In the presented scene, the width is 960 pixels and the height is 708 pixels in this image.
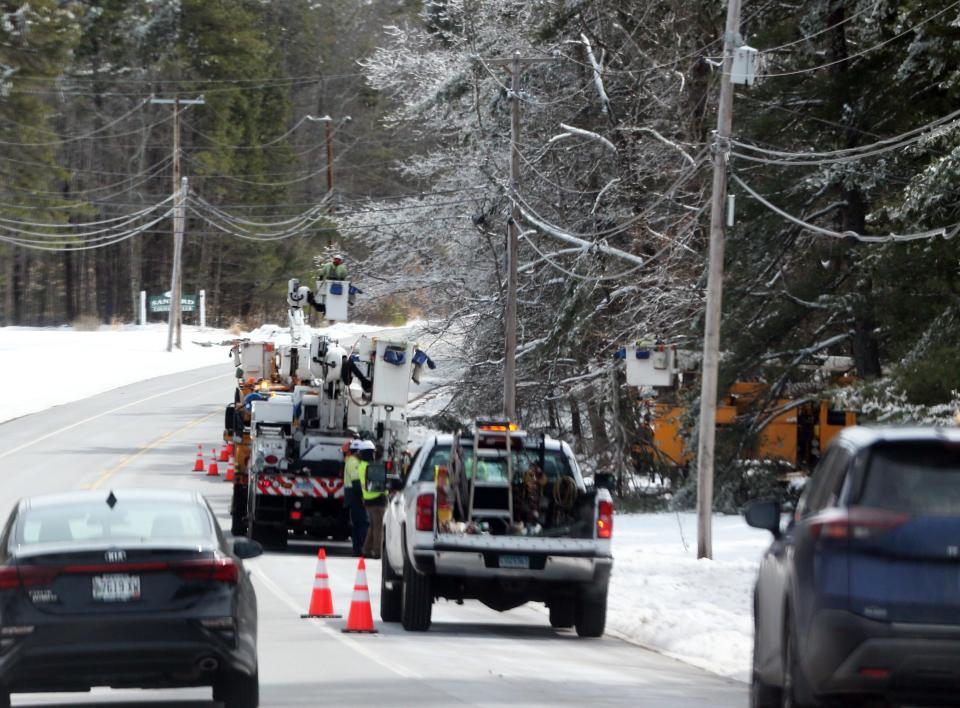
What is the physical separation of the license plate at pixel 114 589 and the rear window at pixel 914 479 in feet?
13.8

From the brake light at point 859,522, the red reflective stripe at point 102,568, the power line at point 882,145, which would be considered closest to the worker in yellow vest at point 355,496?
the power line at point 882,145

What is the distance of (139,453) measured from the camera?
42625mm

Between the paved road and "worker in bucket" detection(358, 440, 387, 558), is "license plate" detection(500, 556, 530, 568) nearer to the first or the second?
the paved road

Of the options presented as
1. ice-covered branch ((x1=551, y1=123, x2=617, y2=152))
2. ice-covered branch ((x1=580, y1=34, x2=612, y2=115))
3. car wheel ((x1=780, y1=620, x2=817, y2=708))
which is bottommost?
car wheel ((x1=780, y1=620, x2=817, y2=708))

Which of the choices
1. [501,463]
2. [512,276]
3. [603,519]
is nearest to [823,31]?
[512,276]

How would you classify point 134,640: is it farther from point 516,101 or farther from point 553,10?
point 553,10

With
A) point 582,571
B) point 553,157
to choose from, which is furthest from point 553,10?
point 582,571

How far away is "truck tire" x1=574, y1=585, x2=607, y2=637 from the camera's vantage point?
50.1 feet

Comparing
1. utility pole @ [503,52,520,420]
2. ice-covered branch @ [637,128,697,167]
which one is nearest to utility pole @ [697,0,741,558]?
ice-covered branch @ [637,128,697,167]

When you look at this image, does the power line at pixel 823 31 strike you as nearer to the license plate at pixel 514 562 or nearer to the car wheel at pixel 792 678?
the license plate at pixel 514 562

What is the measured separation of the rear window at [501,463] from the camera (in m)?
16.3

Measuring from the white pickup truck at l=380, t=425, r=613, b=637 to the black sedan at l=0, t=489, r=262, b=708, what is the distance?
5186 millimetres

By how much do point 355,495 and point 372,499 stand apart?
958 millimetres

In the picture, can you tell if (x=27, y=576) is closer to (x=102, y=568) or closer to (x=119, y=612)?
(x=102, y=568)
